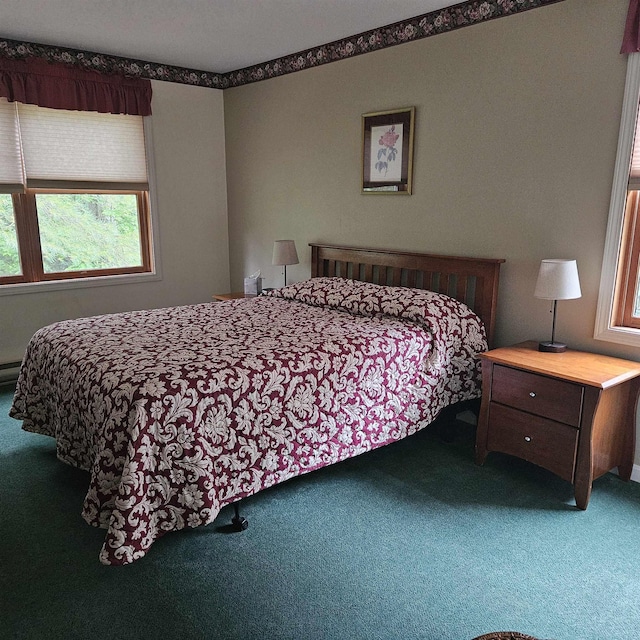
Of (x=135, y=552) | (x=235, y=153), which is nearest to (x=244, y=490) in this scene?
(x=135, y=552)

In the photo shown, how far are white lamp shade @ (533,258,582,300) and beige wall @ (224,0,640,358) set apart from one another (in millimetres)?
194

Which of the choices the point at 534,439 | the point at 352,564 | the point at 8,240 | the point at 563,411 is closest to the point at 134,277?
the point at 8,240

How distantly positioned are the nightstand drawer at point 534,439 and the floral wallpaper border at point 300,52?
2.07 meters

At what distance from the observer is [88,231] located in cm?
445

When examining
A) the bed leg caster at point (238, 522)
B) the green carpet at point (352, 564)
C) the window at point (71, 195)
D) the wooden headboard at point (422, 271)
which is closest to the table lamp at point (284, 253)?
the wooden headboard at point (422, 271)

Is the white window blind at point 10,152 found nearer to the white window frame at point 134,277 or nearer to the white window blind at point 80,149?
the white window blind at point 80,149

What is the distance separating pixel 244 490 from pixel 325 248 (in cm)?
228

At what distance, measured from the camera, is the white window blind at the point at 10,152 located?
3.85m

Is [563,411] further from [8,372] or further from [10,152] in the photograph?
[10,152]

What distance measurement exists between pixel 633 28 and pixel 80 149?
365 cm

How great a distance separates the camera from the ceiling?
3.11m

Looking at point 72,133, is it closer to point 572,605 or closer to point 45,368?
point 45,368

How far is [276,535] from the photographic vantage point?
231cm

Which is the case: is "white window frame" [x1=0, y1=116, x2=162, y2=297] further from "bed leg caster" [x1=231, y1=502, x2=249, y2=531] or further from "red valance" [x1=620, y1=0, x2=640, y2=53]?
"red valance" [x1=620, y1=0, x2=640, y2=53]
